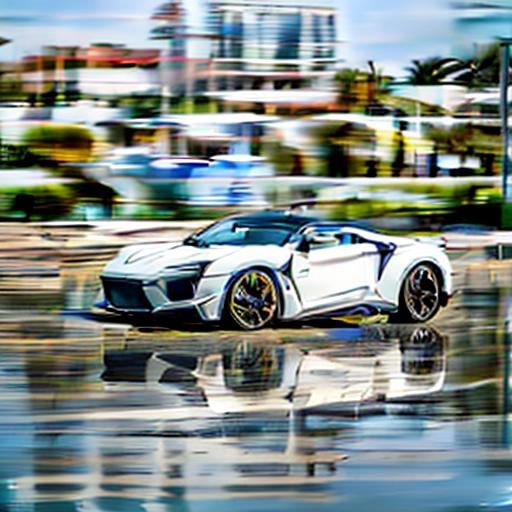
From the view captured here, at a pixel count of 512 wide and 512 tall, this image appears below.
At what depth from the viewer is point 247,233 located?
4.83 metres

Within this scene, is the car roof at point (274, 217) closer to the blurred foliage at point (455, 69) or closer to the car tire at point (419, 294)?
the car tire at point (419, 294)

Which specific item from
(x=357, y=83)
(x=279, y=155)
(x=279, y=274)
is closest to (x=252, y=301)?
(x=279, y=274)

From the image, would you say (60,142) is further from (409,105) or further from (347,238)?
(409,105)

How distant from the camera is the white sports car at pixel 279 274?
4.77m

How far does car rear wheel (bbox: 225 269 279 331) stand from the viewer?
4.77m

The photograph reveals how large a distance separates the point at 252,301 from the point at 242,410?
354 millimetres

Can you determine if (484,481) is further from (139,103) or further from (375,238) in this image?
(139,103)

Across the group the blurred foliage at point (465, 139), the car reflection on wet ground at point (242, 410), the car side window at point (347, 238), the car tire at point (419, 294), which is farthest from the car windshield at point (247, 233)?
the blurred foliage at point (465, 139)

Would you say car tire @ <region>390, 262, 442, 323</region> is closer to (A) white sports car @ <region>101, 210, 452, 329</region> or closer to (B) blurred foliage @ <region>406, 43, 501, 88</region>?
(A) white sports car @ <region>101, 210, 452, 329</region>

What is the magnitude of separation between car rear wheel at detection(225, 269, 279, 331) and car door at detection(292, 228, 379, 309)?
0.31 ft

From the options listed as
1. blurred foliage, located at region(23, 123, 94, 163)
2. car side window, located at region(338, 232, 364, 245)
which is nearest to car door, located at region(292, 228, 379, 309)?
car side window, located at region(338, 232, 364, 245)

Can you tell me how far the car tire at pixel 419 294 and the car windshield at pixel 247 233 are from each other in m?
0.40

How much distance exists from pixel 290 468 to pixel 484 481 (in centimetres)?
55

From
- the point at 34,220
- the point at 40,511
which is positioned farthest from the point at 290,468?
the point at 34,220
